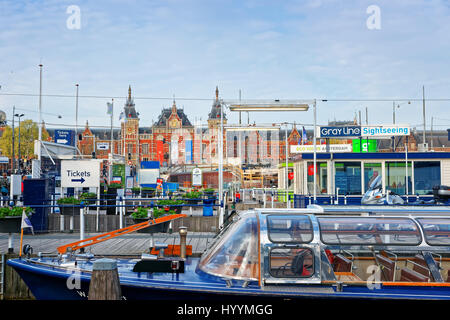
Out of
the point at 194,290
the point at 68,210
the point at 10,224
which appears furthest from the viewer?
the point at 68,210

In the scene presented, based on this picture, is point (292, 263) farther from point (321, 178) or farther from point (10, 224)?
point (321, 178)

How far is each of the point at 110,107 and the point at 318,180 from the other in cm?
3934

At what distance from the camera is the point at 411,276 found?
6246 millimetres

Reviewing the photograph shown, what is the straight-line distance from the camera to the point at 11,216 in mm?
11039

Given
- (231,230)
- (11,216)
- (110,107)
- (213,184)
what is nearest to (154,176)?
(213,184)

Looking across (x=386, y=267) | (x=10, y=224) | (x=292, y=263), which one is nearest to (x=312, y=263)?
(x=292, y=263)

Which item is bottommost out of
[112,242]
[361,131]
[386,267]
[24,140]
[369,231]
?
[112,242]

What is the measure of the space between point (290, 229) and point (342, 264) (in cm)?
93

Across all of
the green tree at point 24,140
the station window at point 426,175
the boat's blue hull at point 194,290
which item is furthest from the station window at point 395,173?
the green tree at point 24,140

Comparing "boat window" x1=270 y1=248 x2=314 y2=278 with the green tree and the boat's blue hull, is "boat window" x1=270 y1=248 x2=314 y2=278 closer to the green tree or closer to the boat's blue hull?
the boat's blue hull

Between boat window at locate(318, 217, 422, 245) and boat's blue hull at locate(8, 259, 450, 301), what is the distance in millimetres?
650

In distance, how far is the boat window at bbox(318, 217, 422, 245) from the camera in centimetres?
627
